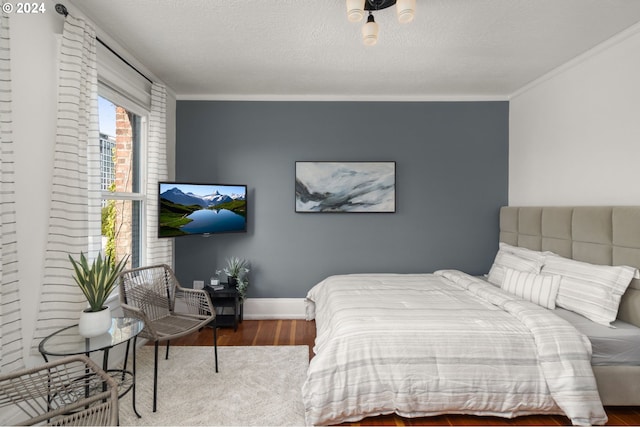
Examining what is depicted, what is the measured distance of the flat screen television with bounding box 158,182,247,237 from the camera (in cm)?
330

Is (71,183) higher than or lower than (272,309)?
higher

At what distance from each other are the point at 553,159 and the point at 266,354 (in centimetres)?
356

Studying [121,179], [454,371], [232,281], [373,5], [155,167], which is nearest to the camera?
[454,371]

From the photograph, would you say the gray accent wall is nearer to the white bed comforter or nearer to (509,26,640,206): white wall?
(509,26,640,206): white wall

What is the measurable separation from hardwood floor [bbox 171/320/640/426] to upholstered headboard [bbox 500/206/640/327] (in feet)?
2.21

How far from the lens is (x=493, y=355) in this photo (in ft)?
6.73

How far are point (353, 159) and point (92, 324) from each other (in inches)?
123

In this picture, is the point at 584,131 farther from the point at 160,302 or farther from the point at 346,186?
the point at 160,302

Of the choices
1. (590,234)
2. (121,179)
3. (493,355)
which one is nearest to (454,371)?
(493,355)

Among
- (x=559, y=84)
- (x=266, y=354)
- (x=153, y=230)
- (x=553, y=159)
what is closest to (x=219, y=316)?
(x=266, y=354)

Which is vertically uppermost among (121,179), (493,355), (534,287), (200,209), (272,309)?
(121,179)

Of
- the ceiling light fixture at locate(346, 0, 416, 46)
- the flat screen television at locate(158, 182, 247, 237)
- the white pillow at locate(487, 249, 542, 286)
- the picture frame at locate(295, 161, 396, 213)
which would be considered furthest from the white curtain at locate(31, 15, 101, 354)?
the white pillow at locate(487, 249, 542, 286)

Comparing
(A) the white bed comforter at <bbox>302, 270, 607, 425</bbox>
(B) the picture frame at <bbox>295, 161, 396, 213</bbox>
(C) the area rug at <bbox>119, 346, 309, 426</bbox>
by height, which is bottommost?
(C) the area rug at <bbox>119, 346, 309, 426</bbox>

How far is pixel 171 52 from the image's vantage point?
2.94 meters
